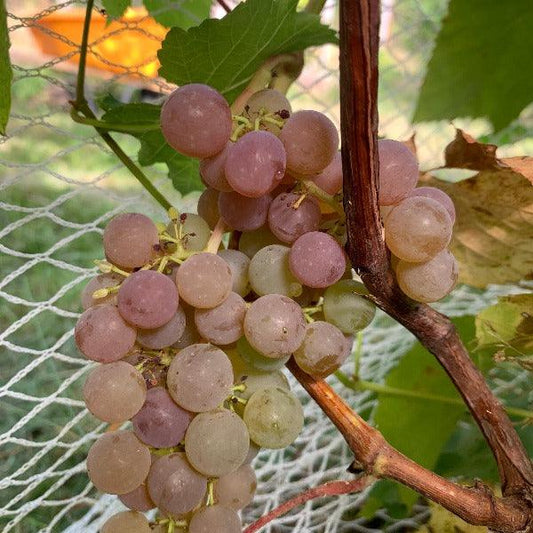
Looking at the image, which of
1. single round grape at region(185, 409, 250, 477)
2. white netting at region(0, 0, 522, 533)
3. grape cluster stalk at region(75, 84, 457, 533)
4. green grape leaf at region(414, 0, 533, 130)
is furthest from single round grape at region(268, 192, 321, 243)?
green grape leaf at region(414, 0, 533, 130)

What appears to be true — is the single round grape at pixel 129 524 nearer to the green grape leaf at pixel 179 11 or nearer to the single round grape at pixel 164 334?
the single round grape at pixel 164 334

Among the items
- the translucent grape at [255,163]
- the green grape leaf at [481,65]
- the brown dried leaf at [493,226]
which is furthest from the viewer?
the green grape leaf at [481,65]

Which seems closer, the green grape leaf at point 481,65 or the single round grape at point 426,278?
the single round grape at point 426,278

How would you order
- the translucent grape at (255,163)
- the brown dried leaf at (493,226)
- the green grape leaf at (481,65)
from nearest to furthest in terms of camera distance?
the translucent grape at (255,163) < the brown dried leaf at (493,226) < the green grape leaf at (481,65)

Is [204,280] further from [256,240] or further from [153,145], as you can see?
[153,145]

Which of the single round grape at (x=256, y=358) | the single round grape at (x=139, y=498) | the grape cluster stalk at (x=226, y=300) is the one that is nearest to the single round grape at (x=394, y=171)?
the grape cluster stalk at (x=226, y=300)

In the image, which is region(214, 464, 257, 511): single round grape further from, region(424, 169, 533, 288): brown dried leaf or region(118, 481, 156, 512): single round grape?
region(424, 169, 533, 288): brown dried leaf

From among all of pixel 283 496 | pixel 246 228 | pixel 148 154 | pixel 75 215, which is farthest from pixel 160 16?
pixel 75 215
